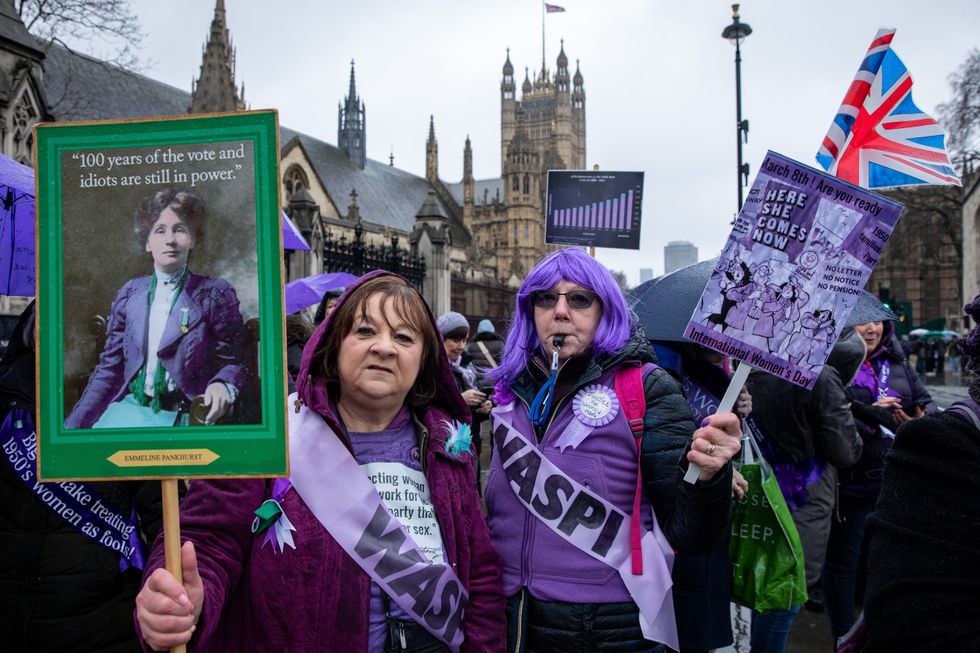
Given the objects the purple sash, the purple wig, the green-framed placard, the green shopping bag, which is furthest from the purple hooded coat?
the green shopping bag

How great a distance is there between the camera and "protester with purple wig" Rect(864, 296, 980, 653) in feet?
4.36

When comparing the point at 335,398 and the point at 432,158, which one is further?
the point at 432,158

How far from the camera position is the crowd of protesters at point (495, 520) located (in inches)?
56.2

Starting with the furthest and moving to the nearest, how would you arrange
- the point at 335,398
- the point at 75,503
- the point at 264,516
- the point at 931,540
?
the point at 75,503, the point at 335,398, the point at 264,516, the point at 931,540

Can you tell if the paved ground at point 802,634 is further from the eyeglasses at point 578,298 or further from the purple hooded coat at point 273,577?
the purple hooded coat at point 273,577

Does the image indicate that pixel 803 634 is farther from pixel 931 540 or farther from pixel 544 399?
pixel 931 540

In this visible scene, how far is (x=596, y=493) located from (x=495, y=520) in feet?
1.18

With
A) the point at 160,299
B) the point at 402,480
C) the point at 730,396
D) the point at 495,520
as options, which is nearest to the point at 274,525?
the point at 402,480

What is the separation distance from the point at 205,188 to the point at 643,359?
1459 mm

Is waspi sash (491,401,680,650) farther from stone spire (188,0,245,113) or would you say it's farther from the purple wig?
stone spire (188,0,245,113)

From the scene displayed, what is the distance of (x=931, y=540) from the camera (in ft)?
4.47

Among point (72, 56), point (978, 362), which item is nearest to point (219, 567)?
point (978, 362)

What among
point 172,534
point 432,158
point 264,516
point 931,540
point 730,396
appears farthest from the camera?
point 432,158

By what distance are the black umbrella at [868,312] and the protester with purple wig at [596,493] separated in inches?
75.6
